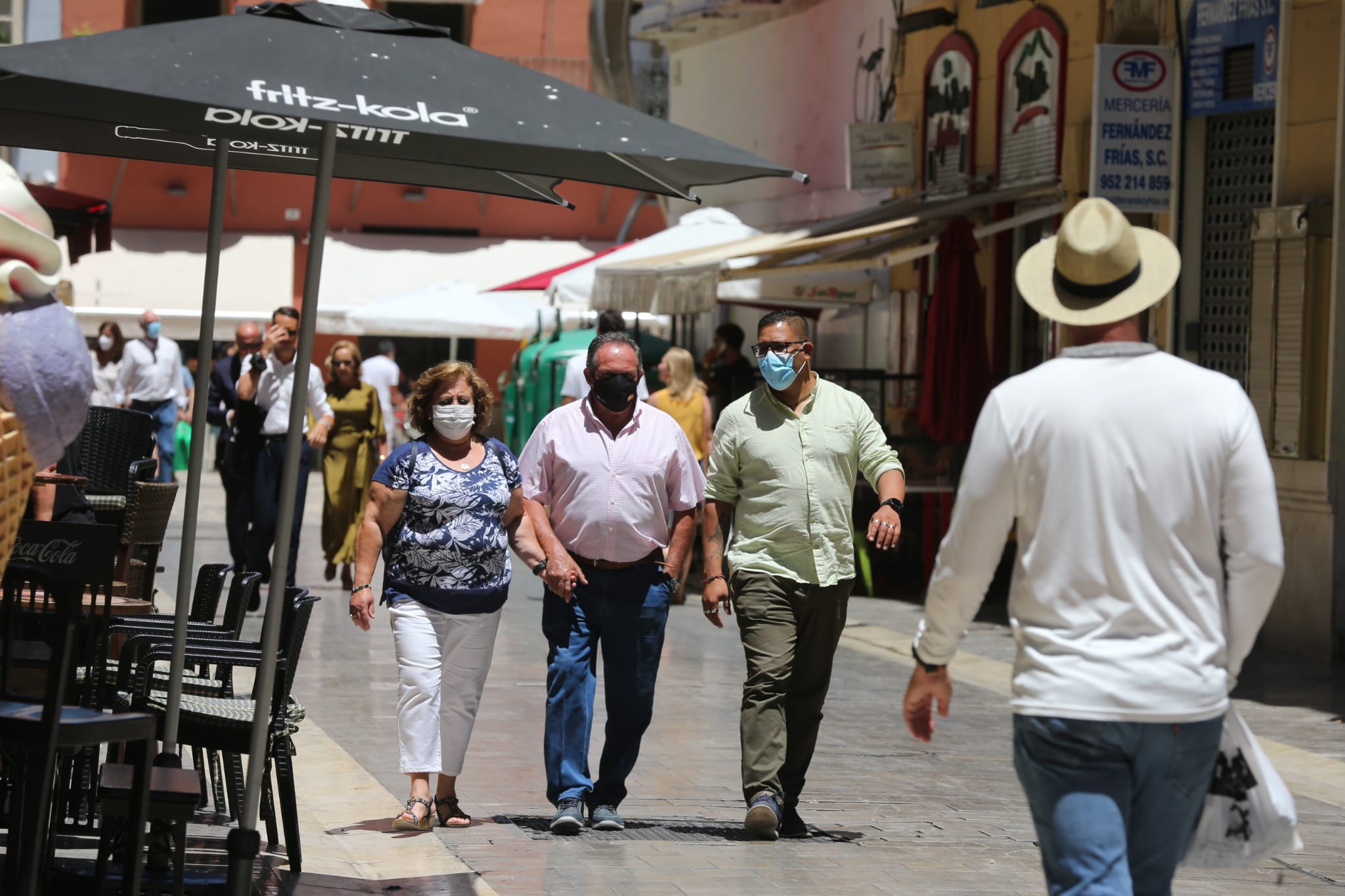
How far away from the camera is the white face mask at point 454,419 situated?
744cm

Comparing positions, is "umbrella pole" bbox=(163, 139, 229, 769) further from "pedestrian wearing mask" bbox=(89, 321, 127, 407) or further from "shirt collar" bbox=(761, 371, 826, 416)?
"pedestrian wearing mask" bbox=(89, 321, 127, 407)

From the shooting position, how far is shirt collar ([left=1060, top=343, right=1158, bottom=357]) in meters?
4.23

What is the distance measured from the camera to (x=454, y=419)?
7445 mm

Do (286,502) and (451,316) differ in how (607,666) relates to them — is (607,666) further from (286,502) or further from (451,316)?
(451,316)

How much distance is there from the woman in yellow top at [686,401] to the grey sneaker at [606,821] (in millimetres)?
7423

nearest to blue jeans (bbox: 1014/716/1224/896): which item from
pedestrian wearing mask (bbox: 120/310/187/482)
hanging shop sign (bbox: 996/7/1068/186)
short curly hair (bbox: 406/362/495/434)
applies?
short curly hair (bbox: 406/362/495/434)

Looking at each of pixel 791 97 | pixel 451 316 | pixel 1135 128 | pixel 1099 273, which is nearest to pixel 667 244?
pixel 791 97

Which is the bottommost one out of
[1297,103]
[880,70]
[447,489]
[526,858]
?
[526,858]

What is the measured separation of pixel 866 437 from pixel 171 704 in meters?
2.90

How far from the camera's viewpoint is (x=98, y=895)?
16.4 ft

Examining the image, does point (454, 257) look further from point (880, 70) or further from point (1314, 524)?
point (1314, 524)

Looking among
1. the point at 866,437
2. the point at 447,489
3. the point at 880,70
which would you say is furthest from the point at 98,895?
the point at 880,70

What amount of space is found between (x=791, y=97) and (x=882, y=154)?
459 centimetres

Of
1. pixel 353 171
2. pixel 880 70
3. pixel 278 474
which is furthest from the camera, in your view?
pixel 880 70
